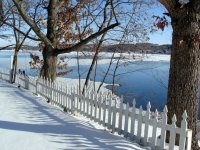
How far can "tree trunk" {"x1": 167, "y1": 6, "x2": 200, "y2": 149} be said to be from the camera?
6613 mm

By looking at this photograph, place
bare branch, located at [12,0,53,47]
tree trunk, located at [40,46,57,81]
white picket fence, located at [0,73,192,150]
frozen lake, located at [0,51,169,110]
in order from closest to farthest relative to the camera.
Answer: white picket fence, located at [0,73,192,150] < bare branch, located at [12,0,53,47] < tree trunk, located at [40,46,57,81] < frozen lake, located at [0,51,169,110]

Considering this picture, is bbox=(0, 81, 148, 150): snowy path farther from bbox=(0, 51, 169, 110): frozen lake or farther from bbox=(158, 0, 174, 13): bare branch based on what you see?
bbox=(0, 51, 169, 110): frozen lake

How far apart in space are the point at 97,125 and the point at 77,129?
1.16 metres

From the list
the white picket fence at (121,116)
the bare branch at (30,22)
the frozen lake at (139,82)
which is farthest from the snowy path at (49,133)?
the frozen lake at (139,82)

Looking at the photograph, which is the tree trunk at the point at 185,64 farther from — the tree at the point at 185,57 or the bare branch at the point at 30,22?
the bare branch at the point at 30,22

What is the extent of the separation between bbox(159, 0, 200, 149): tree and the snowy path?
127 cm

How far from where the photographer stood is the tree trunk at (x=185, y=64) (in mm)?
6613

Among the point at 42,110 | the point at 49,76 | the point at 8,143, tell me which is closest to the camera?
the point at 8,143

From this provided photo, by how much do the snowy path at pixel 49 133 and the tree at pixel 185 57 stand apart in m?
1.27

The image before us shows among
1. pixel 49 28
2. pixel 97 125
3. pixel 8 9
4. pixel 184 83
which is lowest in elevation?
pixel 97 125

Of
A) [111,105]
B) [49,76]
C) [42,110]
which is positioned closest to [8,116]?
[42,110]

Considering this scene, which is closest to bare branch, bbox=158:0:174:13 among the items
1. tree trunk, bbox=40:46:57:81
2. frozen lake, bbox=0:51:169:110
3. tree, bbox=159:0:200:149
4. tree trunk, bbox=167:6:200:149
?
tree, bbox=159:0:200:149

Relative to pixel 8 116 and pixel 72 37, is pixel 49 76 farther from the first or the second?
pixel 72 37

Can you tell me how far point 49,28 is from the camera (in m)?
15.5
